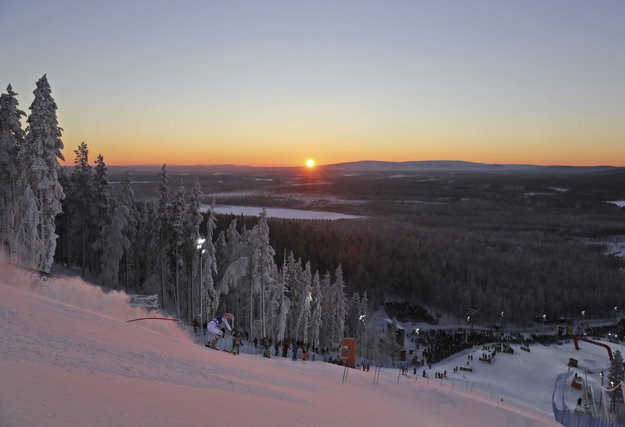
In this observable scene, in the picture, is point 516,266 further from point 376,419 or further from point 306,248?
point 376,419

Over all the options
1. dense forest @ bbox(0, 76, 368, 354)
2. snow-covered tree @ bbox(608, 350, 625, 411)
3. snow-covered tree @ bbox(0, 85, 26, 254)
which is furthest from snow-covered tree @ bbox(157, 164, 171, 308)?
snow-covered tree @ bbox(608, 350, 625, 411)

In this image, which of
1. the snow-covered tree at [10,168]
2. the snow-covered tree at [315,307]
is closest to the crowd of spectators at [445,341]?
the snow-covered tree at [315,307]

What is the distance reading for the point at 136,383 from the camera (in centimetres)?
902

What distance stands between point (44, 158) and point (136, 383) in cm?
2387

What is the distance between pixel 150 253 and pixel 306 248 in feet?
166

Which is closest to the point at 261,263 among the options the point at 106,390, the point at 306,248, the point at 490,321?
the point at 106,390

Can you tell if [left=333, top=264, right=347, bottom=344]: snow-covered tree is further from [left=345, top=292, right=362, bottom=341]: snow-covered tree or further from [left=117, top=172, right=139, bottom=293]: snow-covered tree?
[left=117, top=172, right=139, bottom=293]: snow-covered tree

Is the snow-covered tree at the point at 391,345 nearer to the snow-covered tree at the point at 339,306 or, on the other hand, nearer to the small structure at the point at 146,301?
the snow-covered tree at the point at 339,306

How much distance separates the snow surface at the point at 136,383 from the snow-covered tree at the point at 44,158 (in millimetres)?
10391

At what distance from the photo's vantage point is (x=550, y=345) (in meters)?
55.6

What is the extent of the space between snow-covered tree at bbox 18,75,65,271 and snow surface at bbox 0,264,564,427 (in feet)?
34.1

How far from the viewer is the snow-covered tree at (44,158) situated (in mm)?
25656

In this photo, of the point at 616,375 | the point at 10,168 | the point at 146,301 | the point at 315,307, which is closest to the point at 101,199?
the point at 10,168

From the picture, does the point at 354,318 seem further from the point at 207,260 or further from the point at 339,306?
the point at 207,260
